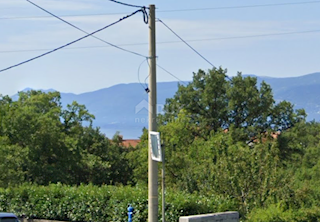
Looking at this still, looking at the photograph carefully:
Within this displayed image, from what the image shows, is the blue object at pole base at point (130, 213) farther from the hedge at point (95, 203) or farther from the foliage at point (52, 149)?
the foliage at point (52, 149)

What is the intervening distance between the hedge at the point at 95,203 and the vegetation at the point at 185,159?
4 centimetres

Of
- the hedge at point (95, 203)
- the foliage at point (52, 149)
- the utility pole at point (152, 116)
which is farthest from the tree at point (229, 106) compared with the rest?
the utility pole at point (152, 116)

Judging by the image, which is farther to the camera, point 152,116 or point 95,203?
point 95,203

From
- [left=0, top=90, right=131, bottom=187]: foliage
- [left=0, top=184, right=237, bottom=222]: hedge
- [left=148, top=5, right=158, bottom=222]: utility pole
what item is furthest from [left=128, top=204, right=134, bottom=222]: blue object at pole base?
[left=0, top=90, right=131, bottom=187]: foliage

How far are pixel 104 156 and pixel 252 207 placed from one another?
39.0 m

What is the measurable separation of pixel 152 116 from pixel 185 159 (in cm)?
2969

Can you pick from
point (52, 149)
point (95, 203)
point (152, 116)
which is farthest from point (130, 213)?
point (52, 149)

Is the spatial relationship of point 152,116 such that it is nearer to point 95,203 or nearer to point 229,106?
point 95,203

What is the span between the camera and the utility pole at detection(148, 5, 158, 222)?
14367 mm

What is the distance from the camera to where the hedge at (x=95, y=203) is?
714 inches

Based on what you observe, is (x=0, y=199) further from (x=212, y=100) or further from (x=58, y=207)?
(x=212, y=100)

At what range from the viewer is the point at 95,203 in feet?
66.6

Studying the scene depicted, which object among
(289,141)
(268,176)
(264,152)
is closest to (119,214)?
(268,176)

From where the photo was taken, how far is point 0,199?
76.9ft
